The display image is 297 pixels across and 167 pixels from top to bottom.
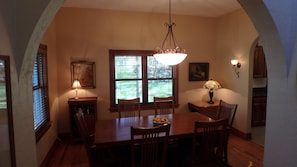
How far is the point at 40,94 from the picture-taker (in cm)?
316

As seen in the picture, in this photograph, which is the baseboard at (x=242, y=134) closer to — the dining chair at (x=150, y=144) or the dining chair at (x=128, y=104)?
the dining chair at (x=128, y=104)

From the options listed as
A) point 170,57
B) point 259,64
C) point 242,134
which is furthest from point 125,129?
point 259,64

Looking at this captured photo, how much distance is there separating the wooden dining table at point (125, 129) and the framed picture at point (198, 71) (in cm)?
176

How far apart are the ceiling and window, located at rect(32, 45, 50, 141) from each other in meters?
1.31

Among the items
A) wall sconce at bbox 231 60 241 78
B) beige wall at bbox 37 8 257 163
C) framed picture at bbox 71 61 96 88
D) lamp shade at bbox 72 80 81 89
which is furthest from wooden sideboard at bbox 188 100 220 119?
lamp shade at bbox 72 80 81 89

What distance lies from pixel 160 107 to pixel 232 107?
134 centimetres

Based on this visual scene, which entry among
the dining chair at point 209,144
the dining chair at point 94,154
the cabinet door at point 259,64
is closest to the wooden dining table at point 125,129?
the dining chair at point 94,154

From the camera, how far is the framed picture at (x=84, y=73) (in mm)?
4156

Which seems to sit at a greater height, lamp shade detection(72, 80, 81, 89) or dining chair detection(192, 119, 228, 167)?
lamp shade detection(72, 80, 81, 89)

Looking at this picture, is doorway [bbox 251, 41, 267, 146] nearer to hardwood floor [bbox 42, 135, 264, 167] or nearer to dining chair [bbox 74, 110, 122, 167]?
hardwood floor [bbox 42, 135, 264, 167]

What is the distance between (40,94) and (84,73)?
1.19 metres

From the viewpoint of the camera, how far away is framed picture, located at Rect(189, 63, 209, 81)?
4.90 metres

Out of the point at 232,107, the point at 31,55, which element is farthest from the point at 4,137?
the point at 232,107

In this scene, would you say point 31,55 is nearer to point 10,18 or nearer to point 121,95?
point 10,18
